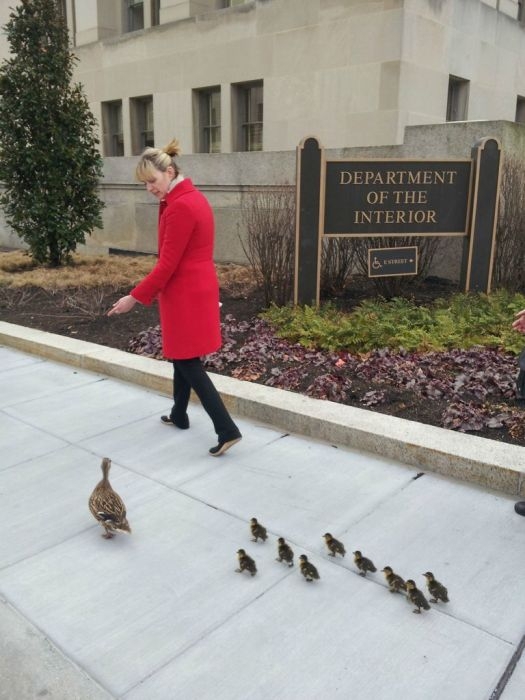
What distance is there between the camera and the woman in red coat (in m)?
3.92

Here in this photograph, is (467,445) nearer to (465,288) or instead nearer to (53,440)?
(53,440)

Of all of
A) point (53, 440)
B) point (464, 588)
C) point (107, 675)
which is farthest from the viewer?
point (53, 440)

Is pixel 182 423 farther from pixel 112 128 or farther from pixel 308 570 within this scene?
pixel 112 128

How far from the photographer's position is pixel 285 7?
13.2 meters

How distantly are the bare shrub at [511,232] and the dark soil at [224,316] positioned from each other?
0.73m

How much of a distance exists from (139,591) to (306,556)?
80 centimetres

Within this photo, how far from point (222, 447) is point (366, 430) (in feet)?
3.29

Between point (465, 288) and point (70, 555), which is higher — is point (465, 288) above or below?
above

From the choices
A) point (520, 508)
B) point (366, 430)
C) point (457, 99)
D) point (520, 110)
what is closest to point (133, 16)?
point (457, 99)

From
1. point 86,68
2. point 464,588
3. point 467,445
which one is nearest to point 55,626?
point 464,588

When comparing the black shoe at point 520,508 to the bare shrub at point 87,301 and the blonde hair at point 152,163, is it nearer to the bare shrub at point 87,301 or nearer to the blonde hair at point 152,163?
the blonde hair at point 152,163

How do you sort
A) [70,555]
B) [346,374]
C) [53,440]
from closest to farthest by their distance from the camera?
[70,555] → [53,440] → [346,374]

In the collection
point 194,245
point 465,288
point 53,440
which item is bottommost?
point 53,440

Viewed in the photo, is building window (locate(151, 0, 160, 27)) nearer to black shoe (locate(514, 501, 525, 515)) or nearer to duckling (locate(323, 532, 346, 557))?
black shoe (locate(514, 501, 525, 515))
